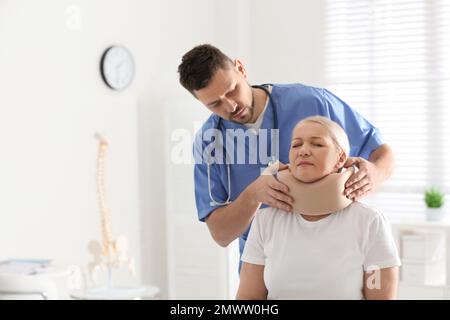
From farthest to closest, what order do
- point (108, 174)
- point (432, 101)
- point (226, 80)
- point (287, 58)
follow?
point (432, 101)
point (108, 174)
point (287, 58)
point (226, 80)

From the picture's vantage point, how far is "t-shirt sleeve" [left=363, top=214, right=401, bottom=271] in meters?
0.82

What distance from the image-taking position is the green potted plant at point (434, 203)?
247cm

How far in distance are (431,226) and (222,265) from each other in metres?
0.77

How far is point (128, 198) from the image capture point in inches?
96.5

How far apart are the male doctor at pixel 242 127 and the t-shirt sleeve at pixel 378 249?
0.07 meters

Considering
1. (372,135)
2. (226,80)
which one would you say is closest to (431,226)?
(372,135)

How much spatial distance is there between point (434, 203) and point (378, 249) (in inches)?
68.8

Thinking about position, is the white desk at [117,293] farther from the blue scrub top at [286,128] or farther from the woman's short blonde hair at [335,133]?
the woman's short blonde hair at [335,133]

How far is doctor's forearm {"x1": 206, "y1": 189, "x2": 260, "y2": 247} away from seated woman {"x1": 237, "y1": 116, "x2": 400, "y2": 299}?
0.30 ft

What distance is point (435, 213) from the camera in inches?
97.8

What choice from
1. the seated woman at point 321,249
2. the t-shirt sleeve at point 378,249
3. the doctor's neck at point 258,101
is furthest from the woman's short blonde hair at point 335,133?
the doctor's neck at point 258,101

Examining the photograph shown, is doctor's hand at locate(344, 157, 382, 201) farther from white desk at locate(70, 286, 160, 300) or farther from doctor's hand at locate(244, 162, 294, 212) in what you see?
white desk at locate(70, 286, 160, 300)
